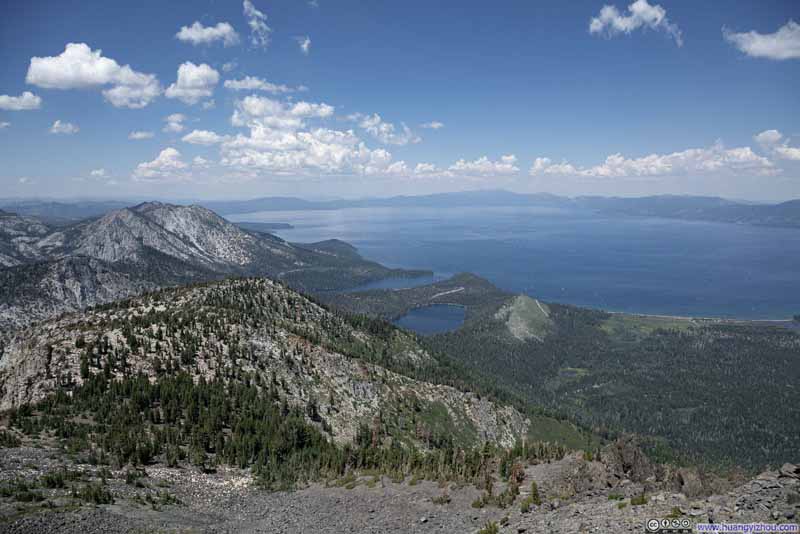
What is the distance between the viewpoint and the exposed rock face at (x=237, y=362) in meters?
70.6

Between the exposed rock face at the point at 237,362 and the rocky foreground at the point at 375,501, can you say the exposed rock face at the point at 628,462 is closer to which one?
the rocky foreground at the point at 375,501

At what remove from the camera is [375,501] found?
41625mm

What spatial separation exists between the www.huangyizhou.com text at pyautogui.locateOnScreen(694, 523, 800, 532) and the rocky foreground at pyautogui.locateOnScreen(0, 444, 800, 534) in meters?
0.63

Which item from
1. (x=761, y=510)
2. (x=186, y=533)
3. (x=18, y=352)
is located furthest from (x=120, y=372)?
(x=761, y=510)

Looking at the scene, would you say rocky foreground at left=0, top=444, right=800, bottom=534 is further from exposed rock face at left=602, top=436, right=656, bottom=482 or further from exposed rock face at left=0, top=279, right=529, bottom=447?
exposed rock face at left=0, top=279, right=529, bottom=447

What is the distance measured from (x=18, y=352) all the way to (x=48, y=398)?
3552cm

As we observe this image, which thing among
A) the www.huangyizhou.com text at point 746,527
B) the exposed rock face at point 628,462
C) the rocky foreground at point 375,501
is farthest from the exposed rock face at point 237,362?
the www.huangyizhou.com text at point 746,527

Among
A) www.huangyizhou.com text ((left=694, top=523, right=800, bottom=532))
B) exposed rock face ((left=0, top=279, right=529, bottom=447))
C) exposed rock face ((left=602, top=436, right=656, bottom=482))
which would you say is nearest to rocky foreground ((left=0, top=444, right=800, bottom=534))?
exposed rock face ((left=602, top=436, right=656, bottom=482))

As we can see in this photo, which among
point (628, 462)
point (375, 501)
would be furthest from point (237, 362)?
point (628, 462)

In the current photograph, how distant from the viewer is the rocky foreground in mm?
24791

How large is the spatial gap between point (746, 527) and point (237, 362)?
258ft

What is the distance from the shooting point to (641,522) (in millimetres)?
24219

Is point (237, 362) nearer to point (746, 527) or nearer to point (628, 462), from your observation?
point (628, 462)

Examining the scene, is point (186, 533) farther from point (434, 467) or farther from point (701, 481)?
point (701, 481)
